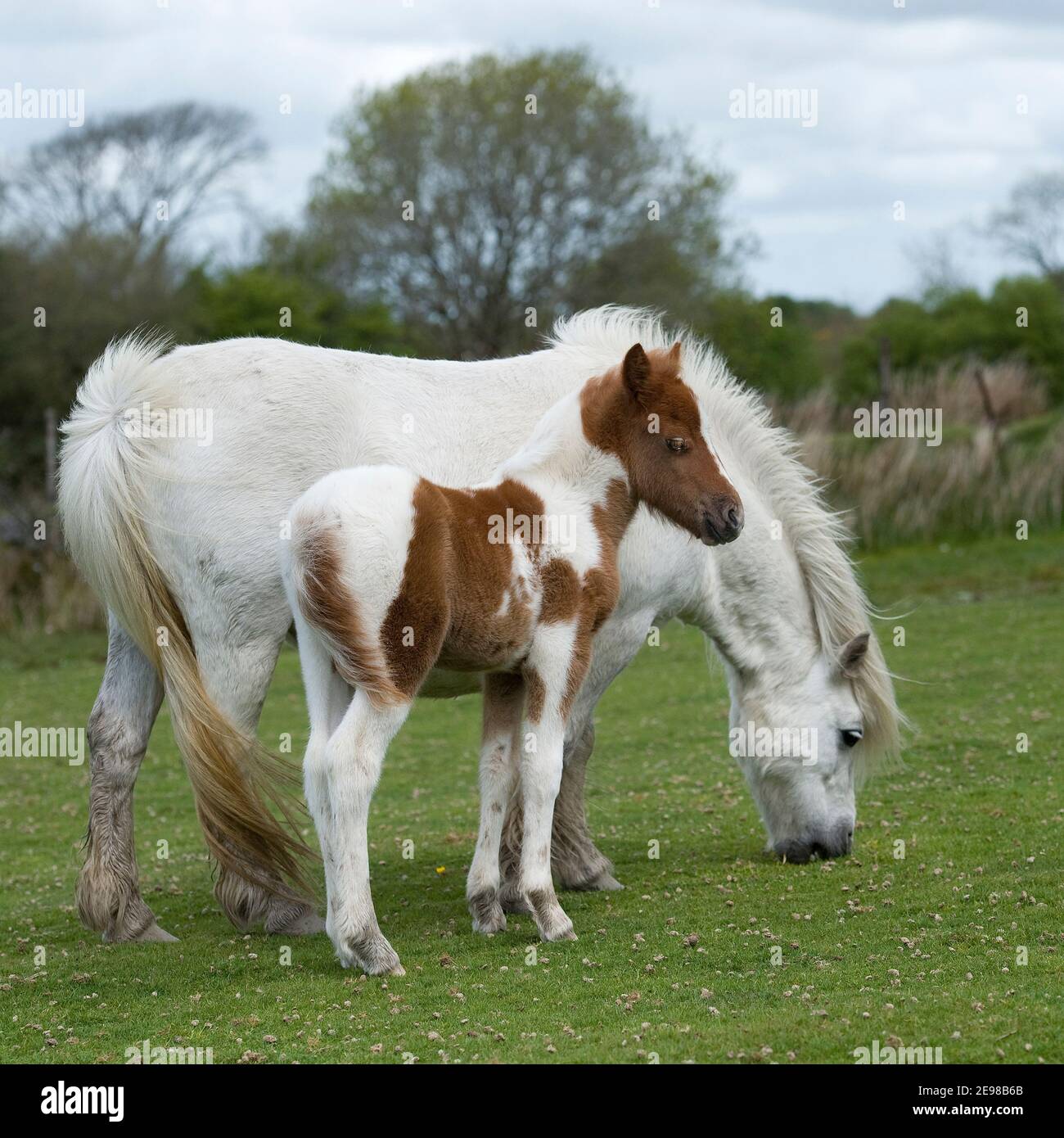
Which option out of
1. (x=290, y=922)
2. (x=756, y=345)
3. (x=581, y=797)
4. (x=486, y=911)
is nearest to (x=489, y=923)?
(x=486, y=911)

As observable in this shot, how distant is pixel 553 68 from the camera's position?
1473 inches

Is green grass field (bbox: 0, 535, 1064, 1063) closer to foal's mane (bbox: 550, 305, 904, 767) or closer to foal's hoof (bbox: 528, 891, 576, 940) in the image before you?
foal's hoof (bbox: 528, 891, 576, 940)

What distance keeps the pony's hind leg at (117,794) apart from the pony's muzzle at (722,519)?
2816 mm

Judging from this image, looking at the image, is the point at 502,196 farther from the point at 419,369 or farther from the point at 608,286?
the point at 419,369

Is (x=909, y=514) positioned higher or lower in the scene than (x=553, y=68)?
lower

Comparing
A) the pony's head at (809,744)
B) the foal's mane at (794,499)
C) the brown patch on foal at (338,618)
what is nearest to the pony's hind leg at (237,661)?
the brown patch on foal at (338,618)

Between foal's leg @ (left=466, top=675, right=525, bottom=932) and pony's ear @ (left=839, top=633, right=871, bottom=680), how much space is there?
2.13m

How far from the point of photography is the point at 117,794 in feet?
22.0

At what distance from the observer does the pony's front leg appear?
5250mm

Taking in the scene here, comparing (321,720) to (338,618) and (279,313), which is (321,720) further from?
(279,313)

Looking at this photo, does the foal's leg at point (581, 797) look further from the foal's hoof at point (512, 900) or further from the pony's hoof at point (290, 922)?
the pony's hoof at point (290, 922)

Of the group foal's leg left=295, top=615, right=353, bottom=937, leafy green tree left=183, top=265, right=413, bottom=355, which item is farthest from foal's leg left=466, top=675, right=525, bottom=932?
leafy green tree left=183, top=265, right=413, bottom=355

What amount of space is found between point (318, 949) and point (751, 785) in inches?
106
